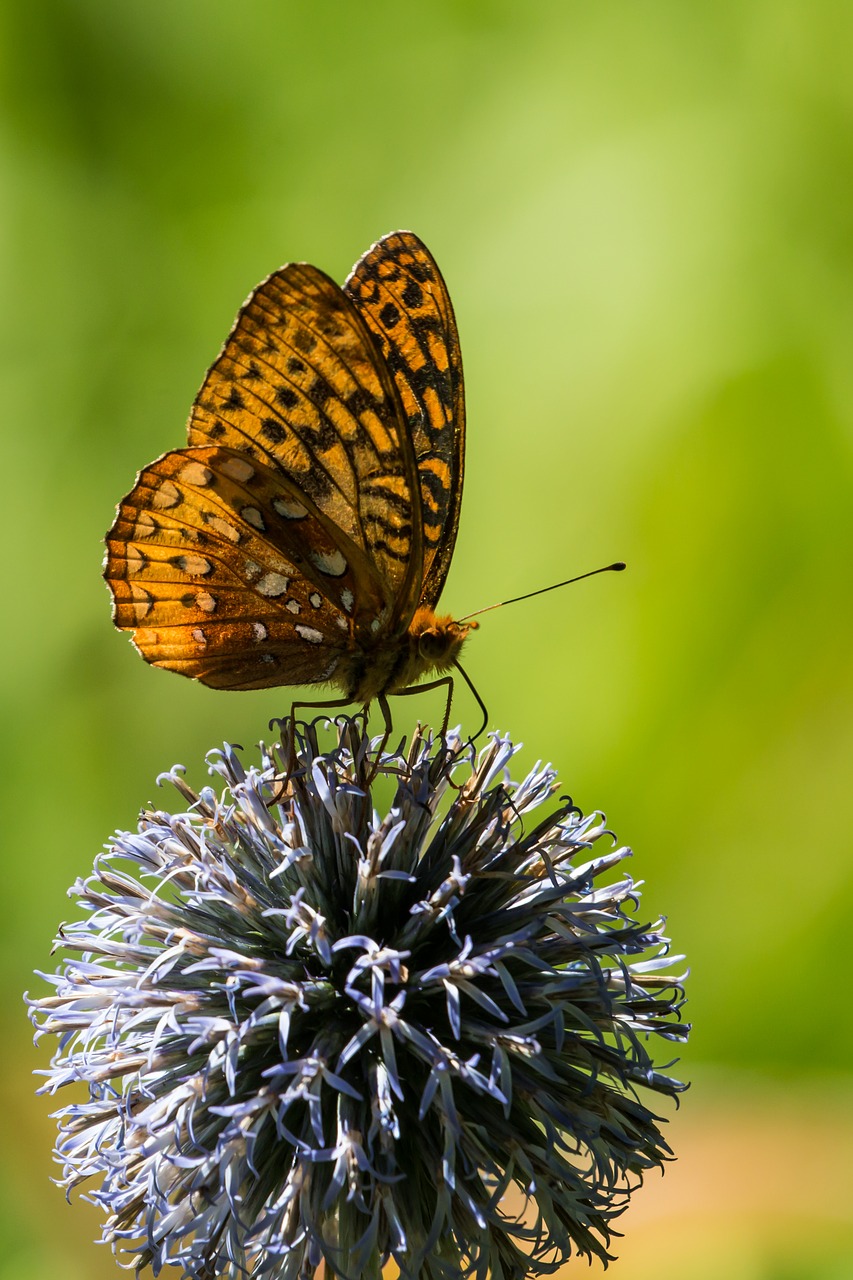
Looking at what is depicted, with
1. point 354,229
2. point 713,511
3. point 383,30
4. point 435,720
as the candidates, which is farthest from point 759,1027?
point 383,30

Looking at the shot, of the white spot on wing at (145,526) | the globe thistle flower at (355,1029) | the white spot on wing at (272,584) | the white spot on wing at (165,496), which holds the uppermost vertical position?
the white spot on wing at (165,496)

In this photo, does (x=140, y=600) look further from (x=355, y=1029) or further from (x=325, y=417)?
(x=355, y=1029)

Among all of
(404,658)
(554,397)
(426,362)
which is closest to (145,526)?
(404,658)

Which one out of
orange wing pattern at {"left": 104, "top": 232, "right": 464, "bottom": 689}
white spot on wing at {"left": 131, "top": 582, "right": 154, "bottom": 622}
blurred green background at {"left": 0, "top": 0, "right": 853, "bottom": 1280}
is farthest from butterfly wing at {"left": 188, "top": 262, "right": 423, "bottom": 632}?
blurred green background at {"left": 0, "top": 0, "right": 853, "bottom": 1280}

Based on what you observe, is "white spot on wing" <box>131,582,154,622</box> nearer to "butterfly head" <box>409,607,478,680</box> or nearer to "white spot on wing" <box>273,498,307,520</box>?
"white spot on wing" <box>273,498,307,520</box>

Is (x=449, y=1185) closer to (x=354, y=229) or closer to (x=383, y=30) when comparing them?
(x=354, y=229)

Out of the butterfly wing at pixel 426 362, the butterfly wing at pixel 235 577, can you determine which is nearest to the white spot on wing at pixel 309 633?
the butterfly wing at pixel 235 577

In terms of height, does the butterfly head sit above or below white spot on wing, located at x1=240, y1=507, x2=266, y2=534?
below

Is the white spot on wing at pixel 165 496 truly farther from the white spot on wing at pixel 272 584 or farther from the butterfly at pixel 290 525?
the white spot on wing at pixel 272 584
